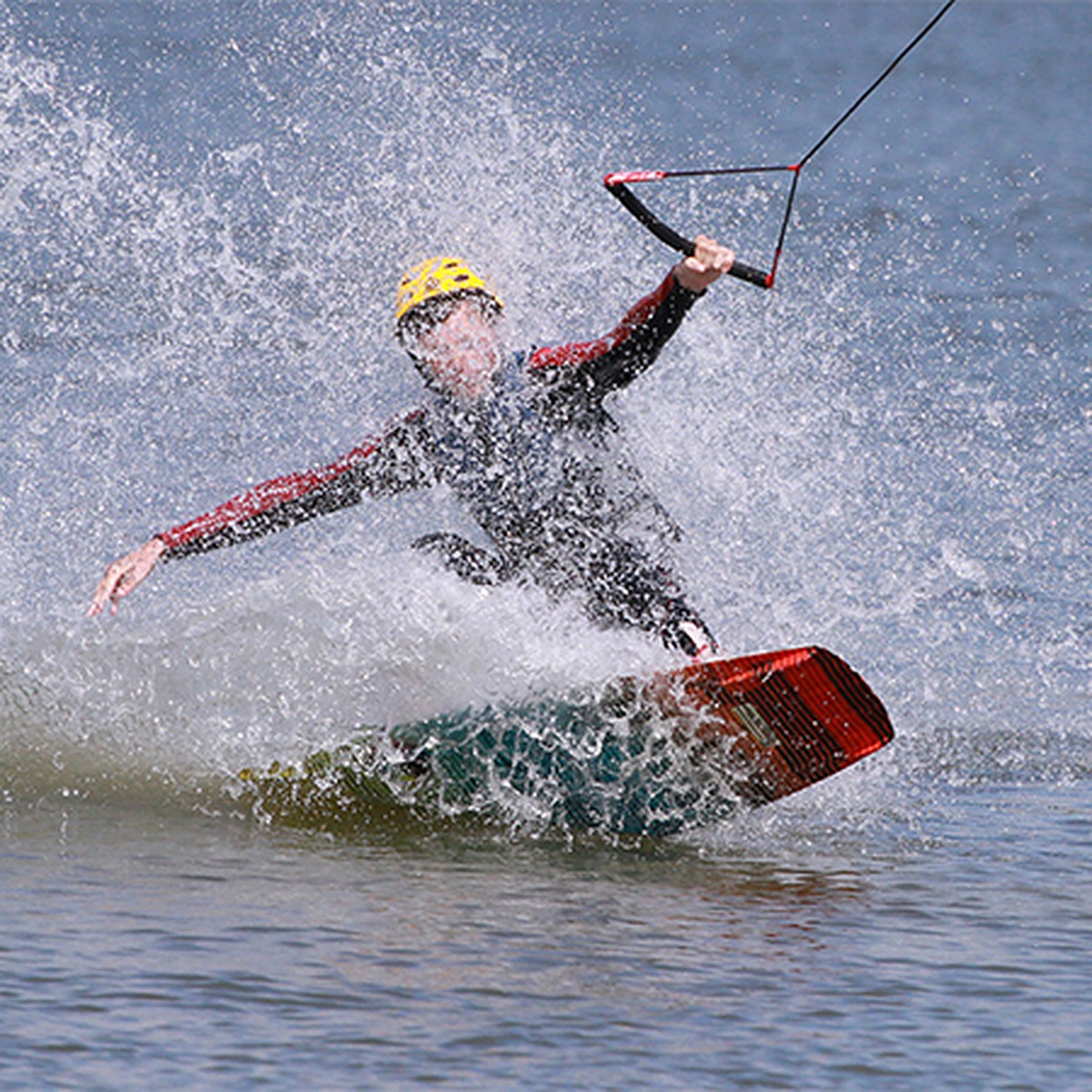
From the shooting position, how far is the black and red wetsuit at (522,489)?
19.1 ft

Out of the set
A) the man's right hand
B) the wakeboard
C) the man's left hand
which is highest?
the man's left hand

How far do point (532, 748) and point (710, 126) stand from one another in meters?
15.8

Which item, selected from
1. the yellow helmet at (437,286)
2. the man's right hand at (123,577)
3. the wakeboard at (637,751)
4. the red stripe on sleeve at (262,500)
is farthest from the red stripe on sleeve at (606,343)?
the man's right hand at (123,577)

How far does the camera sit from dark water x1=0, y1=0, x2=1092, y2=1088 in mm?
3920

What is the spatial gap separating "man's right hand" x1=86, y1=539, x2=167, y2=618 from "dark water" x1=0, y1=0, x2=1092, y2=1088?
671 mm

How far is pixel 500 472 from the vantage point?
5.84 m

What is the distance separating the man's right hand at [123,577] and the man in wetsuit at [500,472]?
11 cm

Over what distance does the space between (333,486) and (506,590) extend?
26.2 inches

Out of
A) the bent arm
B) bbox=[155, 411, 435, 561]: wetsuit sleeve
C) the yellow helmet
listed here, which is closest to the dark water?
bbox=[155, 411, 435, 561]: wetsuit sleeve

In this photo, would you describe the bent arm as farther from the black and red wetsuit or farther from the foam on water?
the foam on water

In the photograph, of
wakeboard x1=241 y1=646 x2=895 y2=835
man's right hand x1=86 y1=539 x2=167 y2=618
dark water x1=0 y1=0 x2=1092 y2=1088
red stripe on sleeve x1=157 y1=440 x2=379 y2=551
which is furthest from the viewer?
red stripe on sleeve x1=157 y1=440 x2=379 y2=551

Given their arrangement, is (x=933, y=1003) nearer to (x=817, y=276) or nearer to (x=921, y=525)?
(x=921, y=525)

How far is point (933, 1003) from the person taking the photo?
402 cm

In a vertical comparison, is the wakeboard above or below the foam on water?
below
